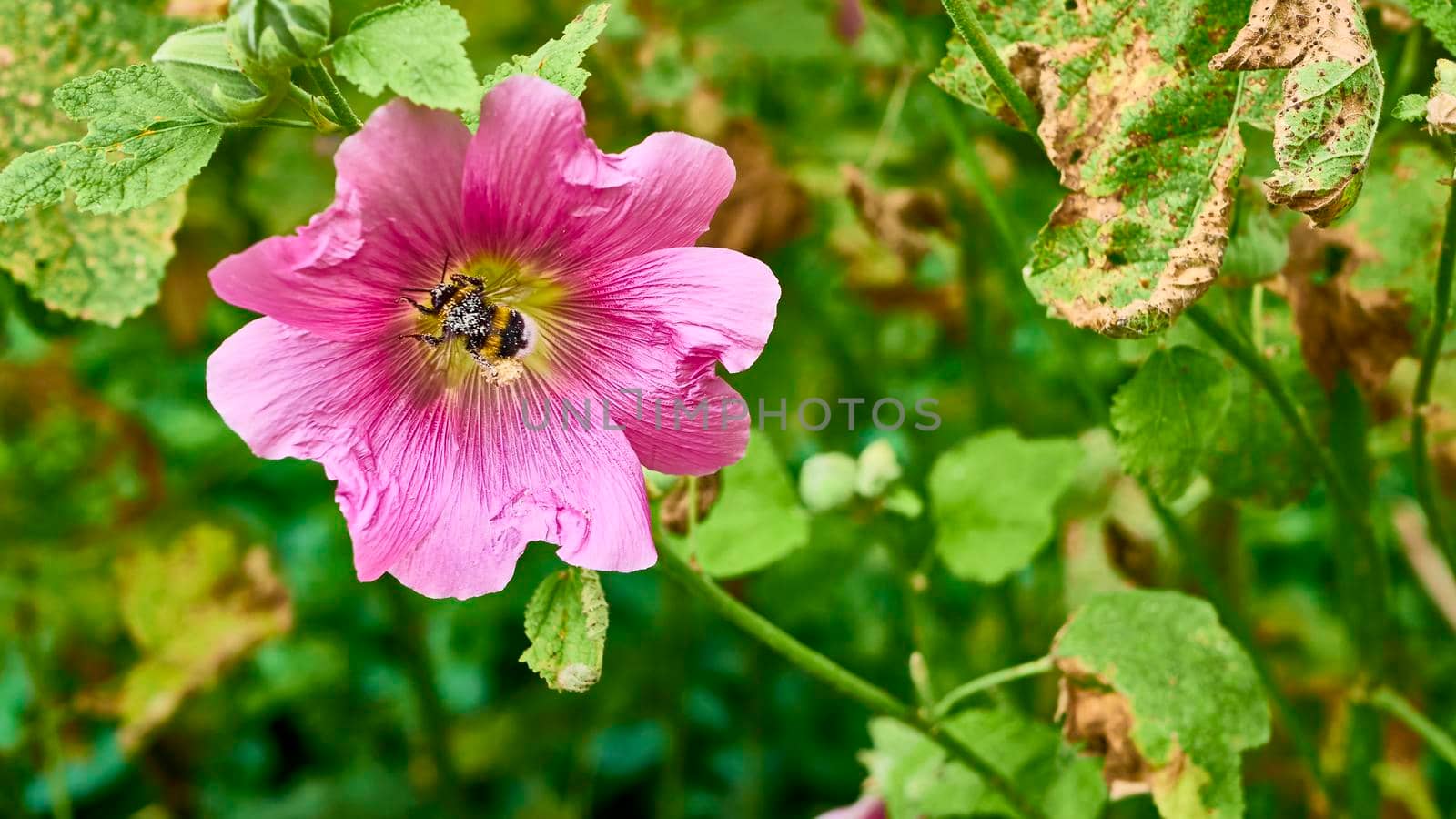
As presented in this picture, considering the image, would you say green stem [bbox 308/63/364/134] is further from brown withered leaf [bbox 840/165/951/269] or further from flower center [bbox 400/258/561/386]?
brown withered leaf [bbox 840/165/951/269]

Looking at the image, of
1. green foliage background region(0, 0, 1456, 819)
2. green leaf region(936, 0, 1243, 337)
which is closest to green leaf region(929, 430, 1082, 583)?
green foliage background region(0, 0, 1456, 819)

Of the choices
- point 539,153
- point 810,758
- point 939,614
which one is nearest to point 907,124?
point 939,614

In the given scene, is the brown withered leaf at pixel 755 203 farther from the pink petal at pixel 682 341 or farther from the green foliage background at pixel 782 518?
the pink petal at pixel 682 341

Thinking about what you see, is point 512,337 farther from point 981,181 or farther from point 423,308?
point 981,181

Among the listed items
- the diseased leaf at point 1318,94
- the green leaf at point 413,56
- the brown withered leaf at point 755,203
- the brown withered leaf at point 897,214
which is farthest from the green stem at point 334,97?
the brown withered leaf at point 755,203

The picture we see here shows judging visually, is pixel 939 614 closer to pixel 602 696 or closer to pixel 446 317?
pixel 602 696

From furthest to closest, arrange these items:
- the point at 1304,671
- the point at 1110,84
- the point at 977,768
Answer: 1. the point at 1304,671
2. the point at 977,768
3. the point at 1110,84

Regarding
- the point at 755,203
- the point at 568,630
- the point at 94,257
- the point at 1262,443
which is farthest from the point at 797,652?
the point at 755,203
